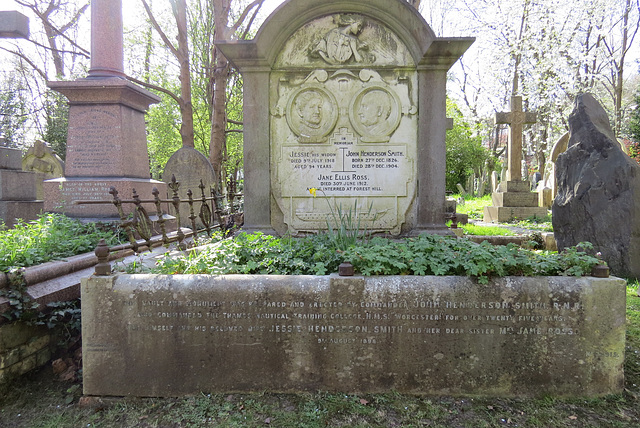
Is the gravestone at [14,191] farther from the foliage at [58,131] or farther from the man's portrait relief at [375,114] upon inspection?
the foliage at [58,131]

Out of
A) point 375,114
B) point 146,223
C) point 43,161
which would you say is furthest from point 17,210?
point 43,161

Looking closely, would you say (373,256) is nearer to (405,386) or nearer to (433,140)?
(405,386)

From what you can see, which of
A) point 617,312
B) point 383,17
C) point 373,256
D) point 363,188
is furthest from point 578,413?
point 383,17

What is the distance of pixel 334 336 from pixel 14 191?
7.24 m

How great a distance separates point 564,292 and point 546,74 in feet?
72.4

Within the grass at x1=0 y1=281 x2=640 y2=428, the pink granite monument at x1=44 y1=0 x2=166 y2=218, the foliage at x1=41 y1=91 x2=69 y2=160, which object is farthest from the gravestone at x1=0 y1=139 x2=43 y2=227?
the foliage at x1=41 y1=91 x2=69 y2=160

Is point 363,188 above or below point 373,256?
above

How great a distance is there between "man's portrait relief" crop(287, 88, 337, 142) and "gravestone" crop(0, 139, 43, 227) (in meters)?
5.52

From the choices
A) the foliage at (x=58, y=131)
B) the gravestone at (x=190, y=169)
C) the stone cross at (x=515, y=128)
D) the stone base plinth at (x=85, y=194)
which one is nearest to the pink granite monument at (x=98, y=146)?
the stone base plinth at (x=85, y=194)

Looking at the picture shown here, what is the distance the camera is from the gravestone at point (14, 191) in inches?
→ 268

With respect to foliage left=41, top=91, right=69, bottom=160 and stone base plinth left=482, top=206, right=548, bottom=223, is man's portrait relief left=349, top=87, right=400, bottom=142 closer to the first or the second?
stone base plinth left=482, top=206, right=548, bottom=223

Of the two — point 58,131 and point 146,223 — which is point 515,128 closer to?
point 146,223

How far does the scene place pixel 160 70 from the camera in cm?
1892

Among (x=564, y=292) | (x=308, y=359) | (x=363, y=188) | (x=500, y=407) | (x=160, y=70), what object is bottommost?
(x=500, y=407)
